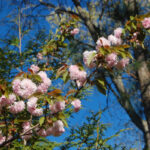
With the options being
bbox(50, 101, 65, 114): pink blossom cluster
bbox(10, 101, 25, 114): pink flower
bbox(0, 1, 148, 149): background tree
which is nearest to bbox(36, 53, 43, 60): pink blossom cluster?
bbox(0, 1, 148, 149): background tree

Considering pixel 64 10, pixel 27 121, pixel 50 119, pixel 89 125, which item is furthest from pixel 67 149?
pixel 64 10

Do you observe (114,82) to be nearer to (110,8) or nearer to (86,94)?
(86,94)

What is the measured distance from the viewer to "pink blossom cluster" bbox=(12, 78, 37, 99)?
A: 1.01m

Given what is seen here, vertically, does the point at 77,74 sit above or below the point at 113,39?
below

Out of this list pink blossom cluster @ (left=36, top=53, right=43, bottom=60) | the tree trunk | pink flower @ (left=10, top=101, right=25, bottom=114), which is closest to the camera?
pink flower @ (left=10, top=101, right=25, bottom=114)

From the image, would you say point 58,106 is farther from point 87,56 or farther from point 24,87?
point 87,56

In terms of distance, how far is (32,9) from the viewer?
352cm

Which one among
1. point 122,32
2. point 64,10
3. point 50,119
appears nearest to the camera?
point 50,119

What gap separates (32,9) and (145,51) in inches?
75.2

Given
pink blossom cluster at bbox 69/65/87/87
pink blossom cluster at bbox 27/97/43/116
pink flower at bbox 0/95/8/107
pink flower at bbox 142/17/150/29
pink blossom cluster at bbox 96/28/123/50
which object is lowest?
pink blossom cluster at bbox 27/97/43/116

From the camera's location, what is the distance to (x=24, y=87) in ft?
3.32

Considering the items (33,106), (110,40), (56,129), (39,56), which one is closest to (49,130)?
(56,129)

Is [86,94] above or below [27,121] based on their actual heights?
above

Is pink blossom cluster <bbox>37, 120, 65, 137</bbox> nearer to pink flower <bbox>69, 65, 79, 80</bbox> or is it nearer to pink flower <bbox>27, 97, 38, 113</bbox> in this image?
pink flower <bbox>27, 97, 38, 113</bbox>
